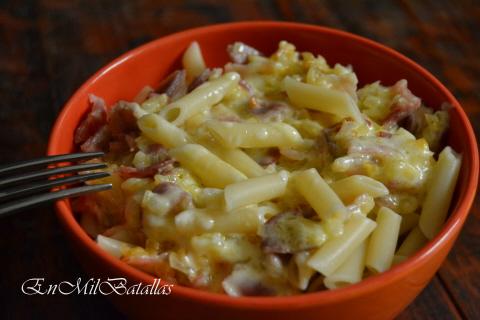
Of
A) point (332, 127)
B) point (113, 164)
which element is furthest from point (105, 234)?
point (332, 127)

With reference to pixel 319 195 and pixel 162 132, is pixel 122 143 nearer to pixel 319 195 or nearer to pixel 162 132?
pixel 162 132

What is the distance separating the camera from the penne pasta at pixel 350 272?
3.40 ft

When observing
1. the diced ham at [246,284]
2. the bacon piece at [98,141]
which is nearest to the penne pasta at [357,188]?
the diced ham at [246,284]

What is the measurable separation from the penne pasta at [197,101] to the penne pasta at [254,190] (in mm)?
278

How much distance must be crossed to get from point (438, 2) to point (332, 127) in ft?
4.50

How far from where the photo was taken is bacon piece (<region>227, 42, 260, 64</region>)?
1.58m

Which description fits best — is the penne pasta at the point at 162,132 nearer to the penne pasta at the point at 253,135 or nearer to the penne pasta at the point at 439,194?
the penne pasta at the point at 253,135

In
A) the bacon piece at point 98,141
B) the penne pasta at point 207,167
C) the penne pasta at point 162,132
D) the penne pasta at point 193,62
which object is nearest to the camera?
the penne pasta at point 207,167

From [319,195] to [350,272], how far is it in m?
0.14

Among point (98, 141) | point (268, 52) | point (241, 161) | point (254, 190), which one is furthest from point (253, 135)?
point (268, 52)

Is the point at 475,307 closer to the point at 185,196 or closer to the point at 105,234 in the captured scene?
the point at 185,196

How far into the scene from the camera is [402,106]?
1.35 meters

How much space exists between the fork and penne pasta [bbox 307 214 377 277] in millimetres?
436

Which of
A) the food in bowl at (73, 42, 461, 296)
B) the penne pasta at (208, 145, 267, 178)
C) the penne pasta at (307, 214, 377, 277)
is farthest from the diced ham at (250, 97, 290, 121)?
the penne pasta at (307, 214, 377, 277)
